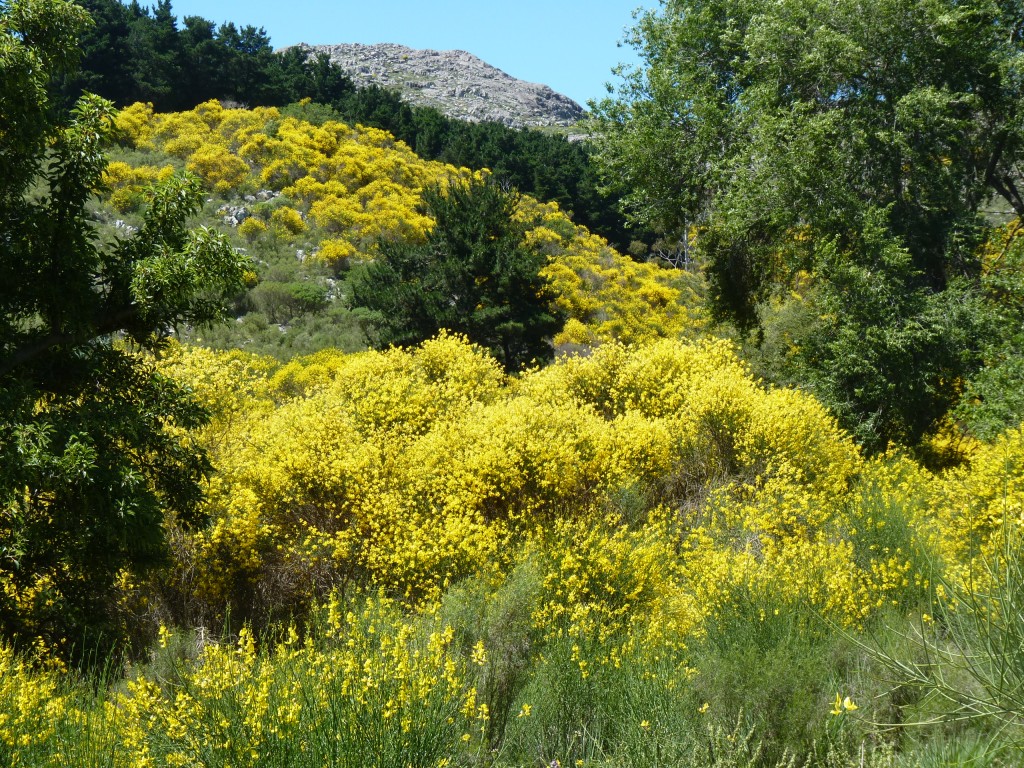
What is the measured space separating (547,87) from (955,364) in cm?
12795

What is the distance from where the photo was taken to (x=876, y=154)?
41.5 feet

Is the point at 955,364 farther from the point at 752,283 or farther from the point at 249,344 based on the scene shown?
the point at 249,344

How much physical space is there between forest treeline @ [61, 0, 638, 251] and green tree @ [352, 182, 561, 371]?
17289 millimetres

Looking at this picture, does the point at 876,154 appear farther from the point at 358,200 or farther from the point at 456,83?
the point at 456,83

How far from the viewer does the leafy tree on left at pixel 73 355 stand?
5457mm

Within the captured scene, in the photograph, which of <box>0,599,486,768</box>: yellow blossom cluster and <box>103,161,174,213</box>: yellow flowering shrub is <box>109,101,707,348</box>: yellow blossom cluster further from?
<box>0,599,486,768</box>: yellow blossom cluster

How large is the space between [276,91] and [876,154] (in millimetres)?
37179

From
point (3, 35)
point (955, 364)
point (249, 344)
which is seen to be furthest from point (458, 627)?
point (249, 344)

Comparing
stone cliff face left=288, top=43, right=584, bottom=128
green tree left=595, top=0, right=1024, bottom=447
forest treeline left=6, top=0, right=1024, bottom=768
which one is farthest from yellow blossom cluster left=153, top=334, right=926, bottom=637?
stone cliff face left=288, top=43, right=584, bottom=128

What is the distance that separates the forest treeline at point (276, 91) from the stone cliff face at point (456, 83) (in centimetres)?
5125

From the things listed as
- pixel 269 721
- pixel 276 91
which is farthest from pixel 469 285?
pixel 276 91

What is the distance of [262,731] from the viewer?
11.2 feet

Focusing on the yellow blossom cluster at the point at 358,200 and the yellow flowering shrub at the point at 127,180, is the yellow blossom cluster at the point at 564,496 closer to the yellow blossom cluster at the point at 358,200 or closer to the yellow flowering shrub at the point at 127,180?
the yellow blossom cluster at the point at 358,200

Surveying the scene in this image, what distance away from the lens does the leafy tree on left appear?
546 cm
